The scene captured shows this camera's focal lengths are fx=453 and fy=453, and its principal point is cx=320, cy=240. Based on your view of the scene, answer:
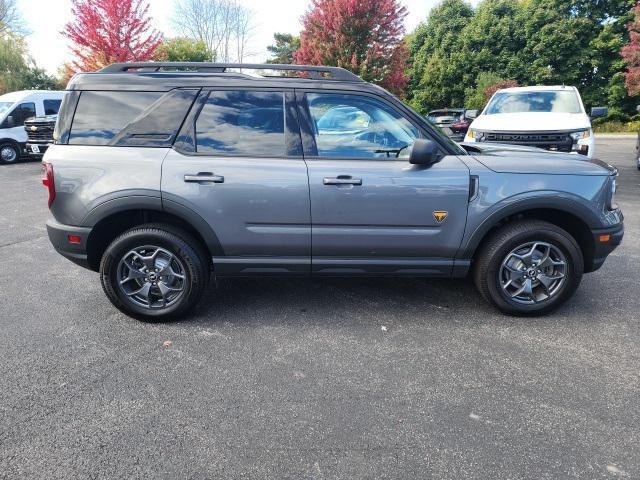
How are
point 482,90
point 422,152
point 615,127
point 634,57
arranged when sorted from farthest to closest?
point 482,90
point 615,127
point 634,57
point 422,152

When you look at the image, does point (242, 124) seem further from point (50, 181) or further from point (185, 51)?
point (185, 51)

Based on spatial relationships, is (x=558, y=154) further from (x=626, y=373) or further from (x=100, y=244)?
(x=100, y=244)

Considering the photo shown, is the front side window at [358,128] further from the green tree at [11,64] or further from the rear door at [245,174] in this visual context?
the green tree at [11,64]

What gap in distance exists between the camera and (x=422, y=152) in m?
3.19

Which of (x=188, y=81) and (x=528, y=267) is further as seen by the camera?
(x=528, y=267)

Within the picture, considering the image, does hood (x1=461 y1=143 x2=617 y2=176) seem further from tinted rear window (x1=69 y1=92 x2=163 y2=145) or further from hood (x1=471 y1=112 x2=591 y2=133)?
hood (x1=471 y1=112 x2=591 y2=133)

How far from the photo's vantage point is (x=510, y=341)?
3287 millimetres

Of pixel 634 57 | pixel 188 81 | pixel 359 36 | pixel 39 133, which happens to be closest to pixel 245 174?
pixel 188 81

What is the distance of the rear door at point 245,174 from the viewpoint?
3342 millimetres

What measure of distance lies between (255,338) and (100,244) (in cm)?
150

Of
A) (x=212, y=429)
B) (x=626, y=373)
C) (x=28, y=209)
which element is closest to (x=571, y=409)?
(x=626, y=373)

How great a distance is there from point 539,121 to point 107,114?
6.77 meters

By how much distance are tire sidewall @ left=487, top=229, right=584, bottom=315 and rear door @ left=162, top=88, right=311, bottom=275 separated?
1.47 metres

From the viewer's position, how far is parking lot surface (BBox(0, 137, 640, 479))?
2.18 metres
